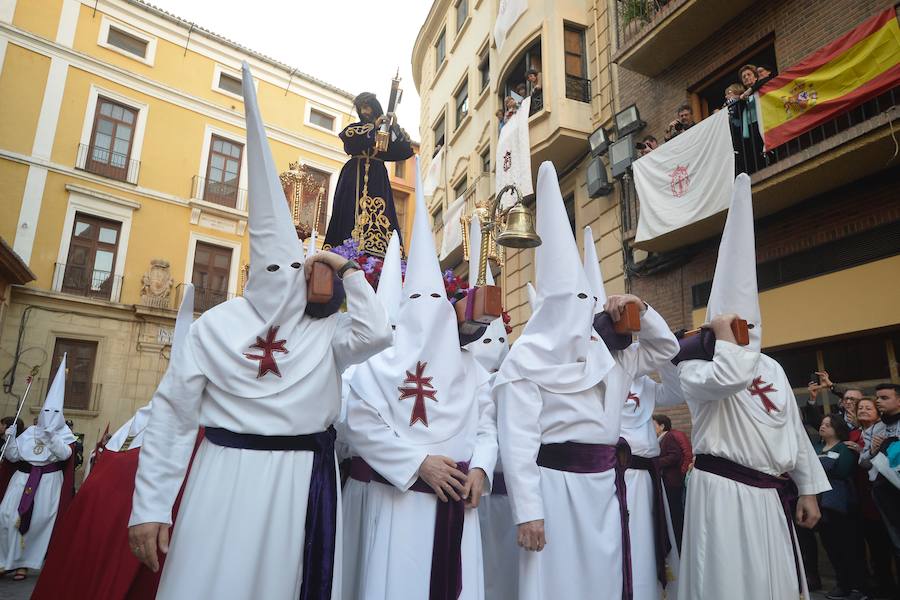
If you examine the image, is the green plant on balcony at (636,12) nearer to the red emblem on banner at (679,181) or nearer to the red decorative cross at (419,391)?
the red emblem on banner at (679,181)

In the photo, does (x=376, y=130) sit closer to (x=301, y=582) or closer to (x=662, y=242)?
(x=301, y=582)

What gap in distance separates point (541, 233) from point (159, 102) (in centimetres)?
2200

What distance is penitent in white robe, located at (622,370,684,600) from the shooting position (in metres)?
3.40

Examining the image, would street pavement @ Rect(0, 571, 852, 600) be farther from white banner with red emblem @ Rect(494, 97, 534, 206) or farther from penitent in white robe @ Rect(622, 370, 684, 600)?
white banner with red emblem @ Rect(494, 97, 534, 206)

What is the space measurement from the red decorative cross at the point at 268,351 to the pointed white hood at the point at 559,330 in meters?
1.25

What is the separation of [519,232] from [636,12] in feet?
30.6

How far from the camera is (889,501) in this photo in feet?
17.0

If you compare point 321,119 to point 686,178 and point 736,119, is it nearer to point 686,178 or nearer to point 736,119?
point 686,178

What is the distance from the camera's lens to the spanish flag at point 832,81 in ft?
22.9

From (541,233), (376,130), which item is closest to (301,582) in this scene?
(541,233)

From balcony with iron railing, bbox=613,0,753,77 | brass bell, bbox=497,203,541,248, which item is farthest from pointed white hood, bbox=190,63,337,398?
balcony with iron railing, bbox=613,0,753,77

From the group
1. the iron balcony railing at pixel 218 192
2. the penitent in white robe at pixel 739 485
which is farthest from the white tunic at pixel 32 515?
the iron balcony railing at pixel 218 192

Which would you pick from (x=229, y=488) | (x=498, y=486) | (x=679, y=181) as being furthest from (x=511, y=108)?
(x=229, y=488)

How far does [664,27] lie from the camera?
1010cm
